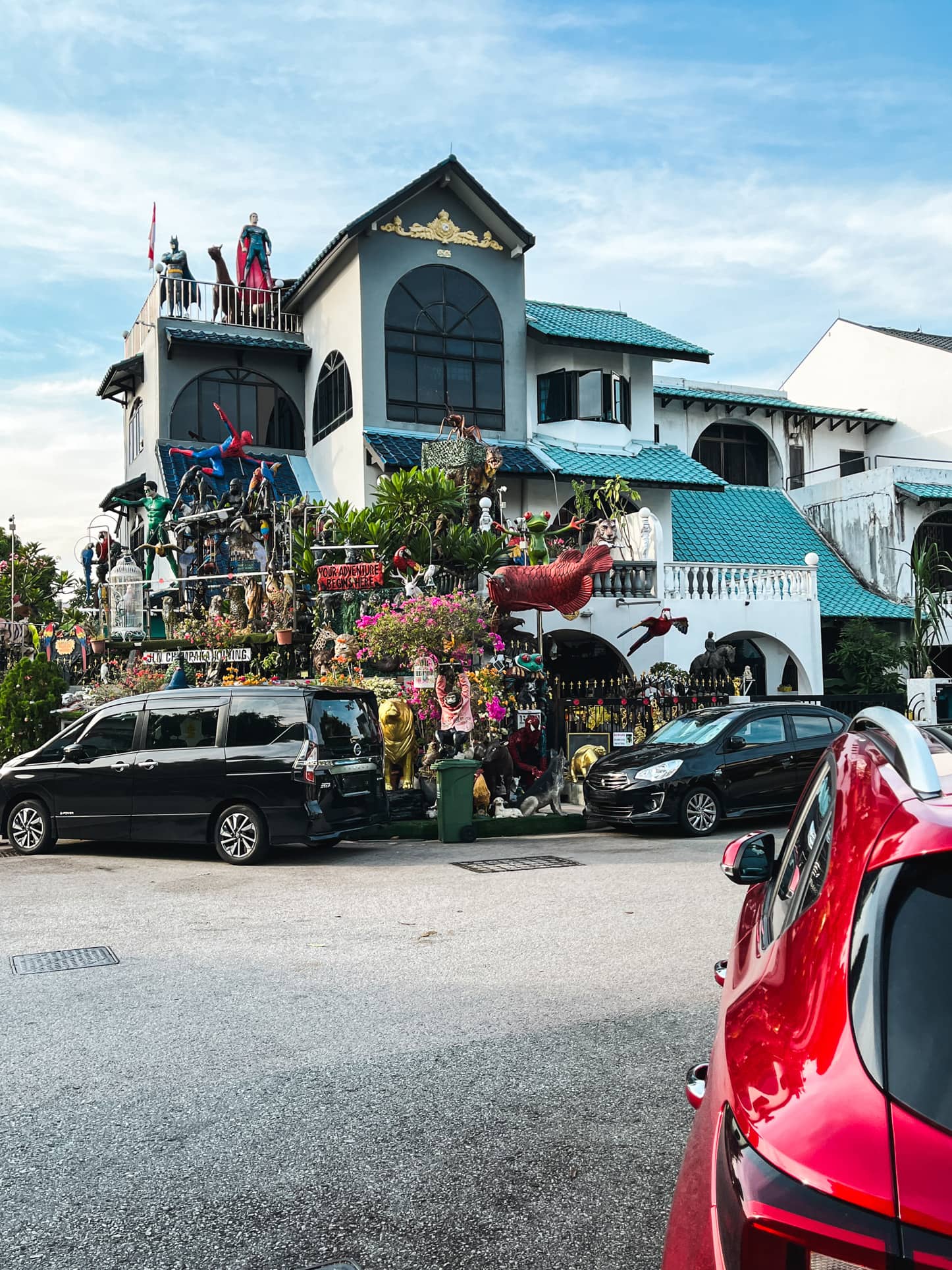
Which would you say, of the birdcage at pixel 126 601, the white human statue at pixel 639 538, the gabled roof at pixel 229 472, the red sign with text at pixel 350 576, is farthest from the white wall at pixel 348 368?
the red sign with text at pixel 350 576

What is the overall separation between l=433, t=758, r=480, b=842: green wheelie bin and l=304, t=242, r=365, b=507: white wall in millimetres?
11003

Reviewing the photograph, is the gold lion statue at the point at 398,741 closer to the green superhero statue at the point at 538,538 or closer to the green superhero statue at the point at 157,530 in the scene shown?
the green superhero statue at the point at 538,538

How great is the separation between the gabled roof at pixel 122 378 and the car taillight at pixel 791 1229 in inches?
1102

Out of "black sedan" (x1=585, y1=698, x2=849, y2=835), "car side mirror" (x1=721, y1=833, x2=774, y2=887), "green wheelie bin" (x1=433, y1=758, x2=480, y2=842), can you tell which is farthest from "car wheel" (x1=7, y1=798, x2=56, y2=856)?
"car side mirror" (x1=721, y1=833, x2=774, y2=887)

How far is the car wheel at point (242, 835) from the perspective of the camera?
1136 centimetres

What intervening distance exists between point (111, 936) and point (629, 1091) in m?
4.66

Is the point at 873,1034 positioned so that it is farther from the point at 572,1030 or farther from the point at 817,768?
the point at 572,1030

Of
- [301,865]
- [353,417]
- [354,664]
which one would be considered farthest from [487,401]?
[301,865]

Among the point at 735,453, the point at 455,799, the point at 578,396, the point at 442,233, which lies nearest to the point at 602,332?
the point at 578,396

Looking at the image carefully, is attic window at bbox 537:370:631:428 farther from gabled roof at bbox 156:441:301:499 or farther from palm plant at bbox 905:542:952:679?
palm plant at bbox 905:542:952:679

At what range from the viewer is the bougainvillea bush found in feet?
54.2

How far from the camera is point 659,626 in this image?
21984 millimetres

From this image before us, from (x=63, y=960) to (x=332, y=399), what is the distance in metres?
19.8

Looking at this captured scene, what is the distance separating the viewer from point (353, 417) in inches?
938
